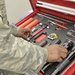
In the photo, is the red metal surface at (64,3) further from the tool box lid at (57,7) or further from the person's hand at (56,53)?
the person's hand at (56,53)

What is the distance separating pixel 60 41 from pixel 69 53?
0.10 m

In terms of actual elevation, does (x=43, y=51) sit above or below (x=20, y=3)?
above

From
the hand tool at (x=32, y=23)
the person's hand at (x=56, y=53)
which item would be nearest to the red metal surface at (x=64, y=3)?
the hand tool at (x=32, y=23)

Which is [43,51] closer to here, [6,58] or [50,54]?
[50,54]

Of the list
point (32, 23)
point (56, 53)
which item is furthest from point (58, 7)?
point (56, 53)

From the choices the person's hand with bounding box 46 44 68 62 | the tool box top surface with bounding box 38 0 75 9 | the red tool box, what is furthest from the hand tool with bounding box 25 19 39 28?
the person's hand with bounding box 46 44 68 62

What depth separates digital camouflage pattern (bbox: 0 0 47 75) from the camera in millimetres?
612

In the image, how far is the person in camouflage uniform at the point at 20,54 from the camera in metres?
0.61

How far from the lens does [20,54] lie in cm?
65

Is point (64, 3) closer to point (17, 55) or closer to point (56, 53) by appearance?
point (56, 53)

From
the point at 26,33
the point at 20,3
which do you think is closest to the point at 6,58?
the point at 26,33

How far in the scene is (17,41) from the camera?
0.67 meters

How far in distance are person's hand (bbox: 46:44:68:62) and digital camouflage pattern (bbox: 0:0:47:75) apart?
0.03 metres

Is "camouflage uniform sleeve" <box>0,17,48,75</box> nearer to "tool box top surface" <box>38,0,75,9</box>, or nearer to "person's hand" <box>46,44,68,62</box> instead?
"person's hand" <box>46,44,68,62</box>
